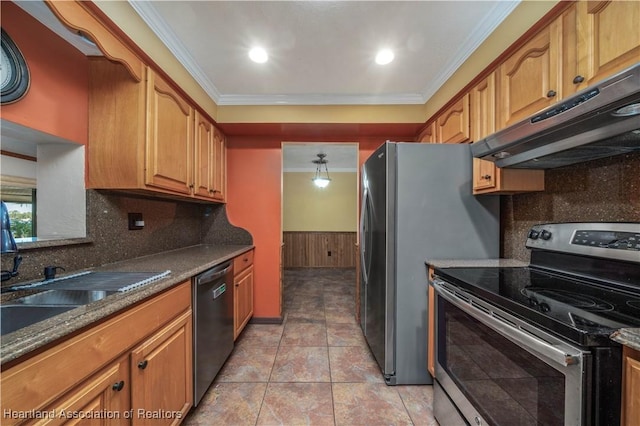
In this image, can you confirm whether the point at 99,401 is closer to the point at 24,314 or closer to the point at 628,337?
the point at 24,314

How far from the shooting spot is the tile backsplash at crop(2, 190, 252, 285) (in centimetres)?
117

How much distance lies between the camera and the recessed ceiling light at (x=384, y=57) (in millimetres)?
1698

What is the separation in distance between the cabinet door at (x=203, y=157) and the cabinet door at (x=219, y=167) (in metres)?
0.08

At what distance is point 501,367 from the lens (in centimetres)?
95

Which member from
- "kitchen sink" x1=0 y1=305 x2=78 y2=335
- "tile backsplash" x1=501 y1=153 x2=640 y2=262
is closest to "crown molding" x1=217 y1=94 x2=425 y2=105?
"tile backsplash" x1=501 y1=153 x2=640 y2=262

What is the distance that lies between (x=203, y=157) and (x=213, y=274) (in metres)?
1.16

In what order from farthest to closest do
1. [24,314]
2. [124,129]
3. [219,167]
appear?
1. [219,167]
2. [124,129]
3. [24,314]

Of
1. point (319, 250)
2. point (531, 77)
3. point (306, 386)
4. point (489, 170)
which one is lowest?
point (306, 386)

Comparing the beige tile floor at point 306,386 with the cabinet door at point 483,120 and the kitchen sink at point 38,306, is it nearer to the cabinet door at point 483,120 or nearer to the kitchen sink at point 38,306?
the kitchen sink at point 38,306

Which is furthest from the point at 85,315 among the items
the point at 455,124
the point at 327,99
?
the point at 455,124

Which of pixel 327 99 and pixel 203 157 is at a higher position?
pixel 327 99

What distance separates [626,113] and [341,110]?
6.26 feet

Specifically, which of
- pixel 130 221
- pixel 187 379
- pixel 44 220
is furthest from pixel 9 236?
pixel 187 379

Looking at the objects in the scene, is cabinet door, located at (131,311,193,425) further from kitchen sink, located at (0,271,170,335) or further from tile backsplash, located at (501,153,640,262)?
tile backsplash, located at (501,153,640,262)
